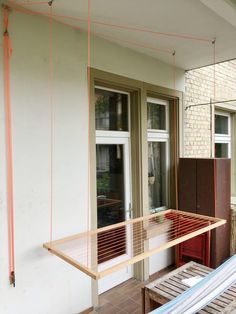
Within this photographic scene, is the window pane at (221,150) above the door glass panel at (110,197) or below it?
above

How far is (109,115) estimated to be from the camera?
328cm

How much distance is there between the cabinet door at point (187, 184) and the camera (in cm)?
369

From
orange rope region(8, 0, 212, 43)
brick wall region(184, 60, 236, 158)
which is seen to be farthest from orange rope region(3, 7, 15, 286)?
brick wall region(184, 60, 236, 158)

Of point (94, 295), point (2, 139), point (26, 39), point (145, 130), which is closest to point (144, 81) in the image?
point (145, 130)

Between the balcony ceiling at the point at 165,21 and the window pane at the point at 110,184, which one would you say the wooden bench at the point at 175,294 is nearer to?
the window pane at the point at 110,184

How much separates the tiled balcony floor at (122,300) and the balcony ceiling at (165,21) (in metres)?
2.98

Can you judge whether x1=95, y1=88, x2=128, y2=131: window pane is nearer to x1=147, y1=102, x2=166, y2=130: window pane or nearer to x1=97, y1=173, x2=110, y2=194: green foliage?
x1=147, y1=102, x2=166, y2=130: window pane

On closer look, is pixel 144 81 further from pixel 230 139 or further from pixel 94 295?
pixel 230 139

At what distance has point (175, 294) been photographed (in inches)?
82.0

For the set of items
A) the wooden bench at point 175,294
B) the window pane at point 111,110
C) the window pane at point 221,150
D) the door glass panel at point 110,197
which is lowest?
the wooden bench at point 175,294

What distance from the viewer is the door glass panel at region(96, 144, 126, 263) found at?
10.5 feet

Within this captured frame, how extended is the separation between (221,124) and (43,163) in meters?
4.18

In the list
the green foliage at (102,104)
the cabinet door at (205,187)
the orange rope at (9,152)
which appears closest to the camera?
the orange rope at (9,152)

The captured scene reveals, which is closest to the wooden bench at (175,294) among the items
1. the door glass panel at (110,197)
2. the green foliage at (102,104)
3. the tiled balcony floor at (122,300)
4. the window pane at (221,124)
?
the tiled balcony floor at (122,300)
